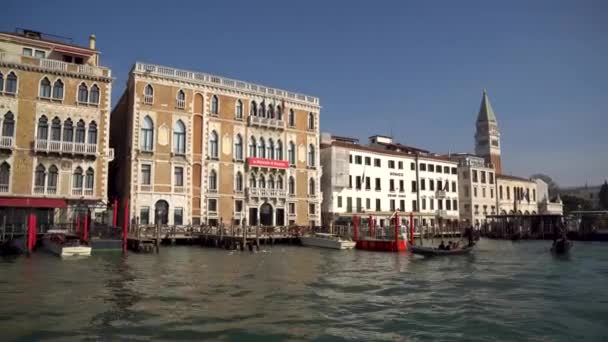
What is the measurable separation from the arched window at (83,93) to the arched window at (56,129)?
1.89 metres

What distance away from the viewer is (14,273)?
Answer: 647 inches

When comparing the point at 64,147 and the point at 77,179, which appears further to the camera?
Answer: the point at 77,179

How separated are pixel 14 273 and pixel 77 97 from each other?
16189mm

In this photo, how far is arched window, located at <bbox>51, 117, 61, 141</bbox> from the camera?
28.9m

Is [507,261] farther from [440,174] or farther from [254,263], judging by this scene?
[440,174]

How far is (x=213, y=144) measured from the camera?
35906 millimetres

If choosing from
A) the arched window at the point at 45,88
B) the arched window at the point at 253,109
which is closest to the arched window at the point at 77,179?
the arched window at the point at 45,88

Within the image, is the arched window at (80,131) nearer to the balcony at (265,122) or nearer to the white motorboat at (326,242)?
the balcony at (265,122)

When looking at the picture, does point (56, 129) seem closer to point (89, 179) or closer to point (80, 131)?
point (80, 131)

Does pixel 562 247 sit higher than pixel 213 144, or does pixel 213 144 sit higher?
pixel 213 144

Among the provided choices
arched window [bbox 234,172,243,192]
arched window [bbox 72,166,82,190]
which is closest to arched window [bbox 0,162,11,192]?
arched window [bbox 72,166,82,190]

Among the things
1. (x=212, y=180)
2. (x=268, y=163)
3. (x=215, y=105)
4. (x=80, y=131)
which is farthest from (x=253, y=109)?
(x=80, y=131)

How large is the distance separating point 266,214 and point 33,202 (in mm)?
16599

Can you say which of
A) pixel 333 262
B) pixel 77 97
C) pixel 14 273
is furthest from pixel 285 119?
pixel 14 273
